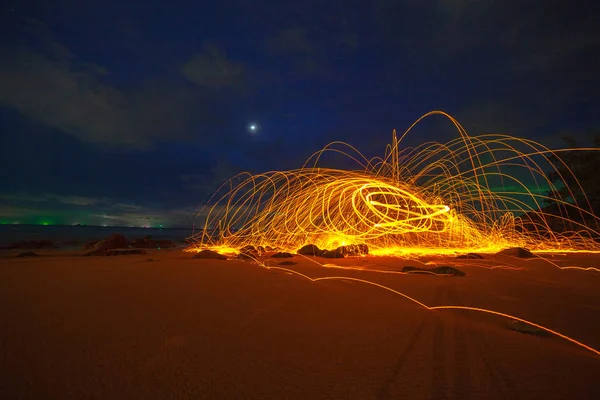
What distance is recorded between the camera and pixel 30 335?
211 cm

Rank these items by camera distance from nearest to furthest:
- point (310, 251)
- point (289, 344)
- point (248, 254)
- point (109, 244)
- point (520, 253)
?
point (289, 344), point (520, 253), point (310, 251), point (248, 254), point (109, 244)

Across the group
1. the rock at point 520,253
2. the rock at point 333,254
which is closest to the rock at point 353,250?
the rock at point 333,254

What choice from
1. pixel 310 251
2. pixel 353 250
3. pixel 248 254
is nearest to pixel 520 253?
pixel 353 250

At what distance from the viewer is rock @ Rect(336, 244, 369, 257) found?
8.50m

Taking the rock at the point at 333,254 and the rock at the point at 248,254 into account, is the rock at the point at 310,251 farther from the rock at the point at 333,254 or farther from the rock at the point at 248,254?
the rock at the point at 248,254

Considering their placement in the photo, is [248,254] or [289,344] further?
[248,254]

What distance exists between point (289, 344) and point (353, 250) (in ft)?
22.9

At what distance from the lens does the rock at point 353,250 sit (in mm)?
8499

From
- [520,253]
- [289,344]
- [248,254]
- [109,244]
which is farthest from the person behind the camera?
[109,244]

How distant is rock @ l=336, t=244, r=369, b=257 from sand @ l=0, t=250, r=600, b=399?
187 inches

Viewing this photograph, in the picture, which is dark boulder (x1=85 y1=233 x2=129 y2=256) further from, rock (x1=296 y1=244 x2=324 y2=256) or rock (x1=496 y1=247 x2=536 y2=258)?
rock (x1=496 y1=247 x2=536 y2=258)

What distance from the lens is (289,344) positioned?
2025 mm

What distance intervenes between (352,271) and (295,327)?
3179 mm

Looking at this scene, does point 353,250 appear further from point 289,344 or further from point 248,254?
point 289,344
